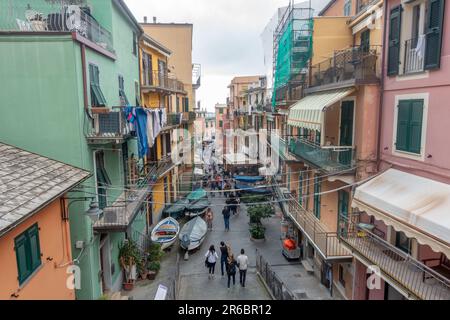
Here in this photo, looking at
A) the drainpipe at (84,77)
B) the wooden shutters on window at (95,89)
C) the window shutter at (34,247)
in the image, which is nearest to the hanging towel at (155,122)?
the wooden shutters on window at (95,89)

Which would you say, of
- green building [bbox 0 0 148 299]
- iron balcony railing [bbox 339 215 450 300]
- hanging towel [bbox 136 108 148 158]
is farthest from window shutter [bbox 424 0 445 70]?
green building [bbox 0 0 148 299]

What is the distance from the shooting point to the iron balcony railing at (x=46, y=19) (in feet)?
38.0

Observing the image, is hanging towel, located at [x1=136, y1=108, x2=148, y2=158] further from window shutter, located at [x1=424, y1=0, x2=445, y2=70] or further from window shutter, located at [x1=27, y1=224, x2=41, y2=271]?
window shutter, located at [x1=424, y1=0, x2=445, y2=70]

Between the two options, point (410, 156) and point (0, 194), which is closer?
point (0, 194)

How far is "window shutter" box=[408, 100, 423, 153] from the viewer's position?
9.98 m

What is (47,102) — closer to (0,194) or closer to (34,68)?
(34,68)

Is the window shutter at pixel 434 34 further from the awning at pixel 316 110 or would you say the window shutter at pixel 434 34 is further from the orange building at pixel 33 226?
the orange building at pixel 33 226

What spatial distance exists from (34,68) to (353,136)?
11464 mm

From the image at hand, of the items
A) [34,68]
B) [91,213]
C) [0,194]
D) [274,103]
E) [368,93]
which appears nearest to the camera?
[0,194]

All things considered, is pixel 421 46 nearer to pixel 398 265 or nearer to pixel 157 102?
pixel 398 265

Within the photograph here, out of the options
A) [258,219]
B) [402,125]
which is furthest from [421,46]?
[258,219]

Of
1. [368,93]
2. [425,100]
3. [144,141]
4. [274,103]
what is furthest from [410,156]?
[274,103]

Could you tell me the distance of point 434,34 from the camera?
9258mm
